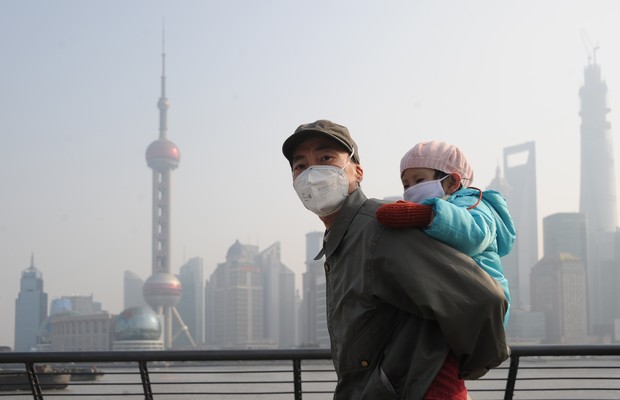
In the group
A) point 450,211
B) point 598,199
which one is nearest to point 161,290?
point 598,199

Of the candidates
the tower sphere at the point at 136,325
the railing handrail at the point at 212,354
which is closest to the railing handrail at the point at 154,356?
the railing handrail at the point at 212,354

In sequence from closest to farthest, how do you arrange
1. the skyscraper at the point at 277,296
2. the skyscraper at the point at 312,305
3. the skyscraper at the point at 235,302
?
1. the skyscraper at the point at 312,305
2. the skyscraper at the point at 277,296
3. the skyscraper at the point at 235,302

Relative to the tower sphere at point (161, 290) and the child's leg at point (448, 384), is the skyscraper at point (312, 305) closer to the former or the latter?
the tower sphere at point (161, 290)

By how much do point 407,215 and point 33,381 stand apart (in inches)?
113

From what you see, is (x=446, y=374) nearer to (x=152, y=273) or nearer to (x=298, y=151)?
(x=298, y=151)

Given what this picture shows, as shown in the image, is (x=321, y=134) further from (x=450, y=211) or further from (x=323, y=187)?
(x=450, y=211)

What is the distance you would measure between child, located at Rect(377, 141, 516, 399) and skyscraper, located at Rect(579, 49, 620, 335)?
4898 inches

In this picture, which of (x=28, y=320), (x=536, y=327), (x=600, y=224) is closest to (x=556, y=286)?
(x=536, y=327)

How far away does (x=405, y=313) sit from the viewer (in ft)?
6.08

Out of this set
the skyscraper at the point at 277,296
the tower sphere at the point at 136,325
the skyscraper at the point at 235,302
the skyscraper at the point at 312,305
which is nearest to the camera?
the skyscraper at the point at 312,305

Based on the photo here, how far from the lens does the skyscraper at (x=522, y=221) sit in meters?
128

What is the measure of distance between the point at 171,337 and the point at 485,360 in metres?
143

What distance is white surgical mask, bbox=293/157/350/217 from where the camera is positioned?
202 centimetres

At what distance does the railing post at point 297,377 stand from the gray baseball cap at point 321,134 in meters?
1.81
